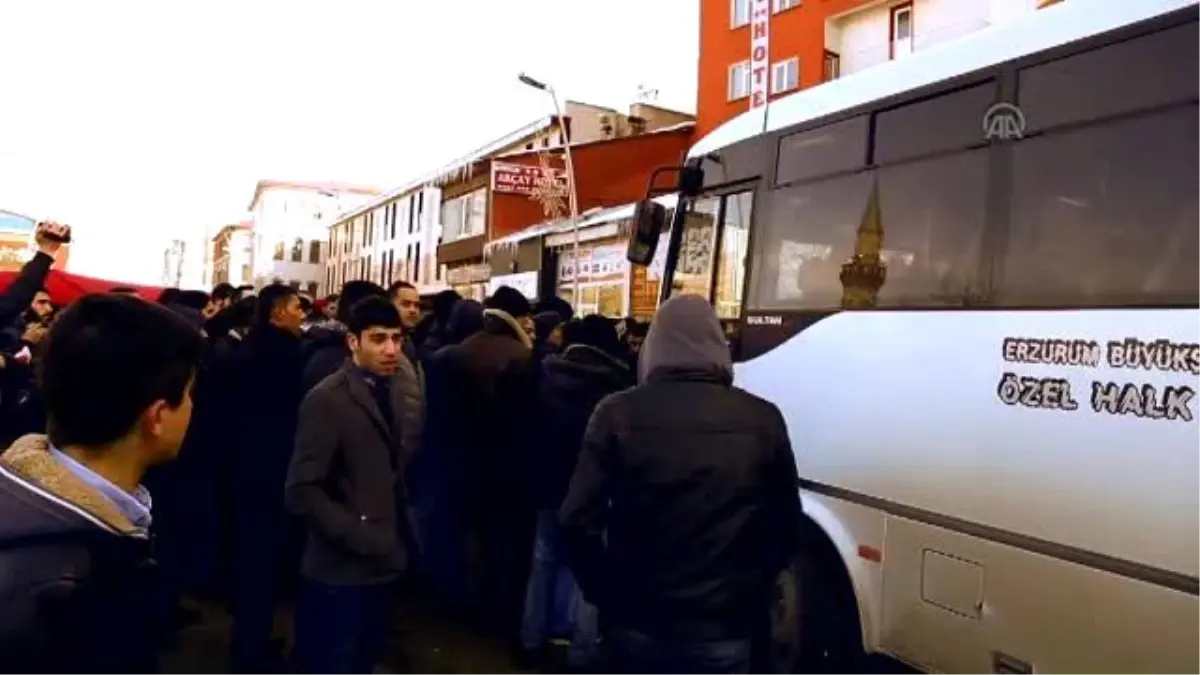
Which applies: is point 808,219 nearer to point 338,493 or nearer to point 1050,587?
point 1050,587

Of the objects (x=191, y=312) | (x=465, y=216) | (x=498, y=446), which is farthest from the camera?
(x=465, y=216)

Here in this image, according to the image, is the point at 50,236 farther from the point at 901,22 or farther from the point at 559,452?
the point at 901,22

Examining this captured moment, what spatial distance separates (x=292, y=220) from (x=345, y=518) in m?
98.1

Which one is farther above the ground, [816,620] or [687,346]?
[687,346]

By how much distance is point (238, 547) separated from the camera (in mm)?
4961

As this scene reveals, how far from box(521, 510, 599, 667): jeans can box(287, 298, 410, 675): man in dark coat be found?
70.2 inches

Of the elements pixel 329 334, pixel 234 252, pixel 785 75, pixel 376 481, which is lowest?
pixel 376 481

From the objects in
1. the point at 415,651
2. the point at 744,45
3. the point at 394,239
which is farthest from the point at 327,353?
the point at 394,239

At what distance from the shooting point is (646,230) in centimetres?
642

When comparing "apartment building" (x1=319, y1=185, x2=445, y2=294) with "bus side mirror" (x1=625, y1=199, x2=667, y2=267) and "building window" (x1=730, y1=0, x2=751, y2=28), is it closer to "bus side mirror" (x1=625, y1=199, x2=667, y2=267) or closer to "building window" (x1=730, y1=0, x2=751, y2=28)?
"building window" (x1=730, y1=0, x2=751, y2=28)

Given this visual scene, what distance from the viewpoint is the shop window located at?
365cm

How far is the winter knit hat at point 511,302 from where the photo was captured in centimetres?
646

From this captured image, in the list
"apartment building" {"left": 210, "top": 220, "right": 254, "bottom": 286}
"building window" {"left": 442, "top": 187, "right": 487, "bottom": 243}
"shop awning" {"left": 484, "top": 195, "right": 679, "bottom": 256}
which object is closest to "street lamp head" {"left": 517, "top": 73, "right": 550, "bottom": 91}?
"shop awning" {"left": 484, "top": 195, "right": 679, "bottom": 256}

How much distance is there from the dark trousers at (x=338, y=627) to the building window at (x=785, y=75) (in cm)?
2807
